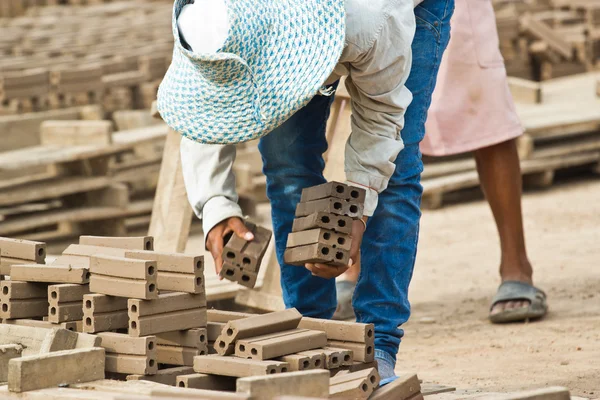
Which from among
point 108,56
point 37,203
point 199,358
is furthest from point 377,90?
point 108,56

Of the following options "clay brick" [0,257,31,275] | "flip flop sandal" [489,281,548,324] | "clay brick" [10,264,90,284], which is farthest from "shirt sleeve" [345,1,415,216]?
"flip flop sandal" [489,281,548,324]

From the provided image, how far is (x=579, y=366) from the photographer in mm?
3844

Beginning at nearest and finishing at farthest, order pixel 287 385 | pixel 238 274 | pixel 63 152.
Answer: pixel 287 385 → pixel 238 274 → pixel 63 152

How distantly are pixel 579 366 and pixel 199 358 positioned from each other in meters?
1.61

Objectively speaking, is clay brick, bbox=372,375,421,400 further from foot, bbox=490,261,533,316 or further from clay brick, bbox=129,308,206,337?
foot, bbox=490,261,533,316

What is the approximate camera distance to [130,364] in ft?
10.0

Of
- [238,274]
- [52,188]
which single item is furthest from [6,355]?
[52,188]

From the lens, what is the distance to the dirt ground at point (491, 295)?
12.7 ft

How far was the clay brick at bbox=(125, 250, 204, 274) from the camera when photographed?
3.18 m

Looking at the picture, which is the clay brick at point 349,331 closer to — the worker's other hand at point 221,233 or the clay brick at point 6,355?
the worker's other hand at point 221,233

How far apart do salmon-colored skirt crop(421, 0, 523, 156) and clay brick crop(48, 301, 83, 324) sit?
7.97ft

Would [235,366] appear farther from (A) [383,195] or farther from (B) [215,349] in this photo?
(A) [383,195]

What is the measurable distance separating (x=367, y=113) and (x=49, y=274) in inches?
45.9

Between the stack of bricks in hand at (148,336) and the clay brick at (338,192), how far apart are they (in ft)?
1.23
